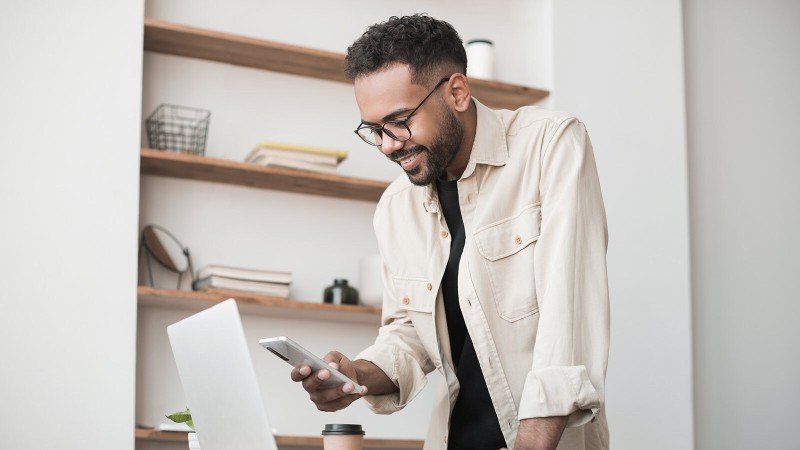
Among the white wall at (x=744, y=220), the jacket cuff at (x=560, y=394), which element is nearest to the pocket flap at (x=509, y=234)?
the jacket cuff at (x=560, y=394)

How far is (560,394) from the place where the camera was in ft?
5.08

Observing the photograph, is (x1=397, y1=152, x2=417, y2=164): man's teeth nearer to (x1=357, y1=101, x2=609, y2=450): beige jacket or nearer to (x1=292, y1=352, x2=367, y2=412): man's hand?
(x1=357, y1=101, x2=609, y2=450): beige jacket

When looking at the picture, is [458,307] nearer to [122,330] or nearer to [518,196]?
[518,196]

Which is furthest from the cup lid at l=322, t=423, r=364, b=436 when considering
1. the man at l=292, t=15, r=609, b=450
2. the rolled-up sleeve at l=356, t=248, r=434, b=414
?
the rolled-up sleeve at l=356, t=248, r=434, b=414

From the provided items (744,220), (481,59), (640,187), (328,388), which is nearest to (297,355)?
(328,388)

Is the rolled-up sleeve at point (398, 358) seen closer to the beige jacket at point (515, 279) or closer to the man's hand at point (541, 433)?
the beige jacket at point (515, 279)

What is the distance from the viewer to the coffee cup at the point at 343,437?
4.80 feet

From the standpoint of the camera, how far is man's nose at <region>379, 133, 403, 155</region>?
1.88 m

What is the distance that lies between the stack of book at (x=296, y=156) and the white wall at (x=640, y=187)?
0.93 m

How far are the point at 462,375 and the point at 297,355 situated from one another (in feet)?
1.82

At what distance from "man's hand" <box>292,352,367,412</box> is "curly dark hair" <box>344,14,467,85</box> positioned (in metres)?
0.57

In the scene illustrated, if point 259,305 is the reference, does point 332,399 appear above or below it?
below

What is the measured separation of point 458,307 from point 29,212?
1475 millimetres

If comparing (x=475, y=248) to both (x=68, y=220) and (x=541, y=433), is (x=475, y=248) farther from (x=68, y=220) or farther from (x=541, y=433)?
(x=68, y=220)
